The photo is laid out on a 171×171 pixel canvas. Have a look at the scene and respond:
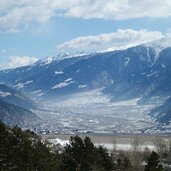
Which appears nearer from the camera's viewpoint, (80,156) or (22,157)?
(22,157)

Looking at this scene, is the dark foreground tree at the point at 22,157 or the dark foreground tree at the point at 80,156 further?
the dark foreground tree at the point at 80,156

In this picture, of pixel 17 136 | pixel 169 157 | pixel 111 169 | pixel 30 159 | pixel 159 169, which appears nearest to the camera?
pixel 30 159

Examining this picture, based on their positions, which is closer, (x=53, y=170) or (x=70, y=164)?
(x=53, y=170)

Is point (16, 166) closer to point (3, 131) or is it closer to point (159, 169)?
point (3, 131)

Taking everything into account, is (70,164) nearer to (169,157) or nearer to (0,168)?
(0,168)

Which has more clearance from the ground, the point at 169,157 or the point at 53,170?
the point at 169,157

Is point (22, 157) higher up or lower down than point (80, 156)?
lower down

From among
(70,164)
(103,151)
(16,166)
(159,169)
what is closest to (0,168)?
(16,166)

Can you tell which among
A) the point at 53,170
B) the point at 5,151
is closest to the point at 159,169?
the point at 53,170

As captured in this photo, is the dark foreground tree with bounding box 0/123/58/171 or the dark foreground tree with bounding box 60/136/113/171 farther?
the dark foreground tree with bounding box 60/136/113/171

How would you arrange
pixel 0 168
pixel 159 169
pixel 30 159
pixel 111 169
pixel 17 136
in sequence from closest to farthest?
pixel 0 168, pixel 30 159, pixel 17 136, pixel 159 169, pixel 111 169
